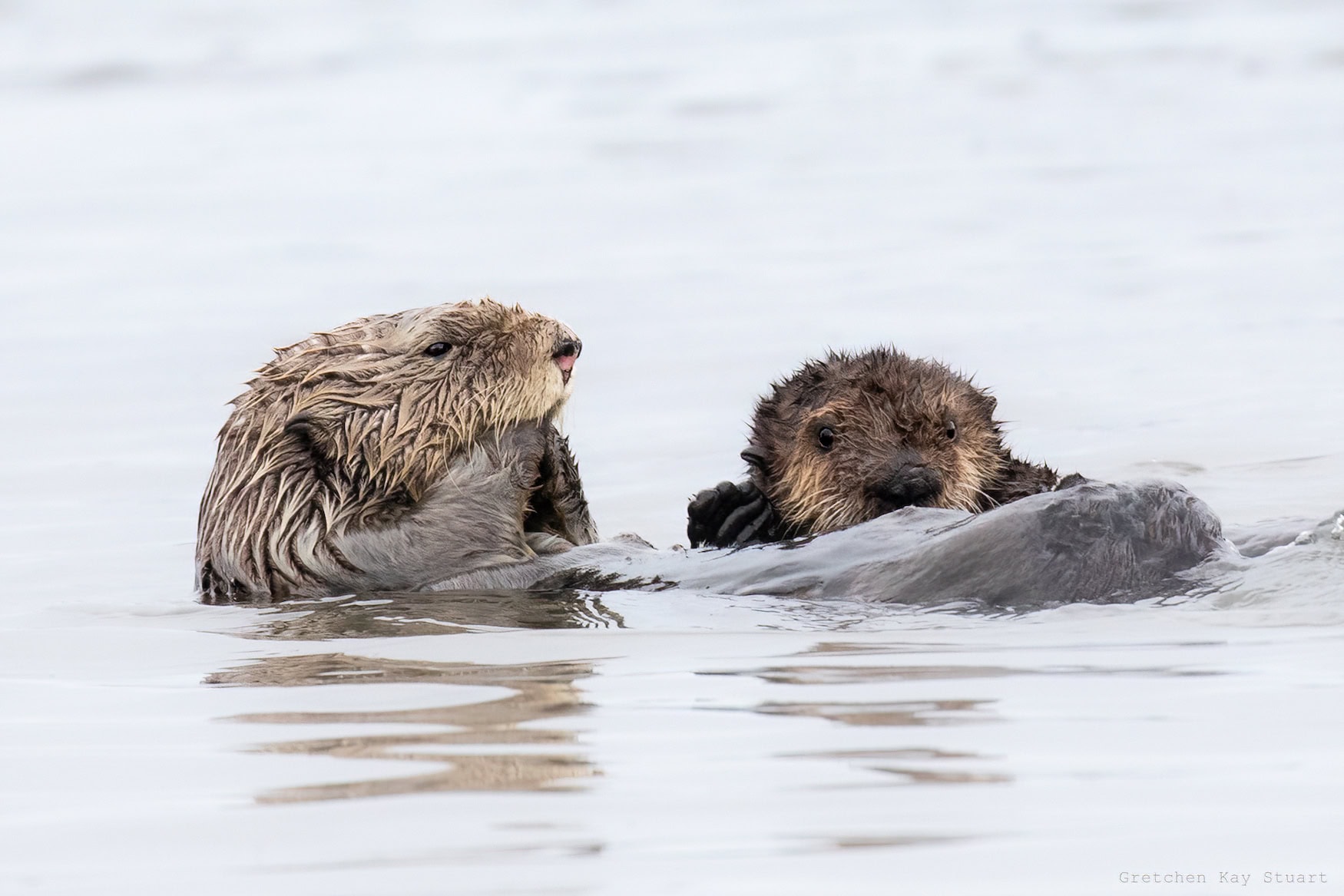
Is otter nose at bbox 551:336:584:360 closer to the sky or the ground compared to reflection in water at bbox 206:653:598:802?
closer to the sky

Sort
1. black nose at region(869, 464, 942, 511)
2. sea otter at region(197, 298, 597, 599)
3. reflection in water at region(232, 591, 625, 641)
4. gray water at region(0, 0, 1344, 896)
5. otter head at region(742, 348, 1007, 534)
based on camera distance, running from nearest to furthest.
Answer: gray water at region(0, 0, 1344, 896), reflection in water at region(232, 591, 625, 641), sea otter at region(197, 298, 597, 599), black nose at region(869, 464, 942, 511), otter head at region(742, 348, 1007, 534)

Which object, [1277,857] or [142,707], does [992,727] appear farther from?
[142,707]

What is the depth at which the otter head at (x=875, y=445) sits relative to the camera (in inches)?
242

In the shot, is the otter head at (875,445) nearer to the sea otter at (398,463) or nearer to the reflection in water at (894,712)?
the sea otter at (398,463)

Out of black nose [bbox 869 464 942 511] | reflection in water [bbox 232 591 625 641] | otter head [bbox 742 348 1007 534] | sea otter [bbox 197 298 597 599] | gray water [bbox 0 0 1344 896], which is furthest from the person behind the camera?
otter head [bbox 742 348 1007 534]

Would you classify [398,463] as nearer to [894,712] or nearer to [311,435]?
[311,435]

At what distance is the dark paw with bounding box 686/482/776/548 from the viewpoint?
6293 mm

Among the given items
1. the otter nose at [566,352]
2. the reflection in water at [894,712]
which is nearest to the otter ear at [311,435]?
the otter nose at [566,352]

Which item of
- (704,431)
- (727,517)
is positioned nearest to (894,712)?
(727,517)

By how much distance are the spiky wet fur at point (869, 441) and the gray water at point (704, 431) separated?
0.95 metres

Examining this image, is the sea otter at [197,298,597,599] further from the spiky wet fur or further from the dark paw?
the spiky wet fur

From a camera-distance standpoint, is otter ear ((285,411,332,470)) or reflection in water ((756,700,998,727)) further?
otter ear ((285,411,332,470))

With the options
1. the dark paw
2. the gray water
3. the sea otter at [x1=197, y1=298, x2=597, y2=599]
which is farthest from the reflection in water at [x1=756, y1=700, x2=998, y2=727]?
the dark paw

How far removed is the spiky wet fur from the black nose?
0.04 m
